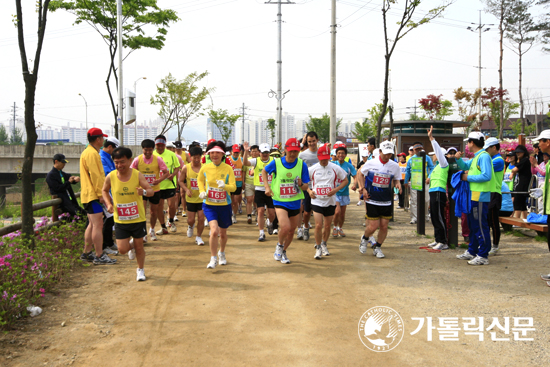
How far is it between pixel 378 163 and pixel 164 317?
4642 millimetres

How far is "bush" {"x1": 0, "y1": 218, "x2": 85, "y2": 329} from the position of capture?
4.85 meters

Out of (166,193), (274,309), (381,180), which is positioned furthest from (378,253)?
(166,193)

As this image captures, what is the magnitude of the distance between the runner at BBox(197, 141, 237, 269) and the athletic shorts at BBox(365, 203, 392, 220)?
2.52 m

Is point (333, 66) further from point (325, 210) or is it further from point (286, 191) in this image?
point (286, 191)

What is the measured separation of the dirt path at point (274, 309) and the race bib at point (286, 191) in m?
1.17

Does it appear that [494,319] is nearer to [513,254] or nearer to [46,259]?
[513,254]

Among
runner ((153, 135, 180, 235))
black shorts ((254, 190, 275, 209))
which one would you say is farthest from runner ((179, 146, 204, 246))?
black shorts ((254, 190, 275, 209))

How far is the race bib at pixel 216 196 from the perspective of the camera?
23.3 ft

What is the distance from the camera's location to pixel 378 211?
7.89 m

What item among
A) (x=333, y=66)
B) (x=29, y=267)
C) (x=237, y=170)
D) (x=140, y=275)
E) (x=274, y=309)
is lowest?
(x=274, y=309)

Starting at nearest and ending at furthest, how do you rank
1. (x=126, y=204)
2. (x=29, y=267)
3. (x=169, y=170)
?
(x=29, y=267) → (x=126, y=204) → (x=169, y=170)

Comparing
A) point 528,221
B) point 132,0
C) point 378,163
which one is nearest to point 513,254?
point 528,221

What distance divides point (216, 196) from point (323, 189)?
1850 mm

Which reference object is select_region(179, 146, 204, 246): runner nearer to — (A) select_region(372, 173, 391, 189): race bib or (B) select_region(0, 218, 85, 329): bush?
(B) select_region(0, 218, 85, 329): bush
